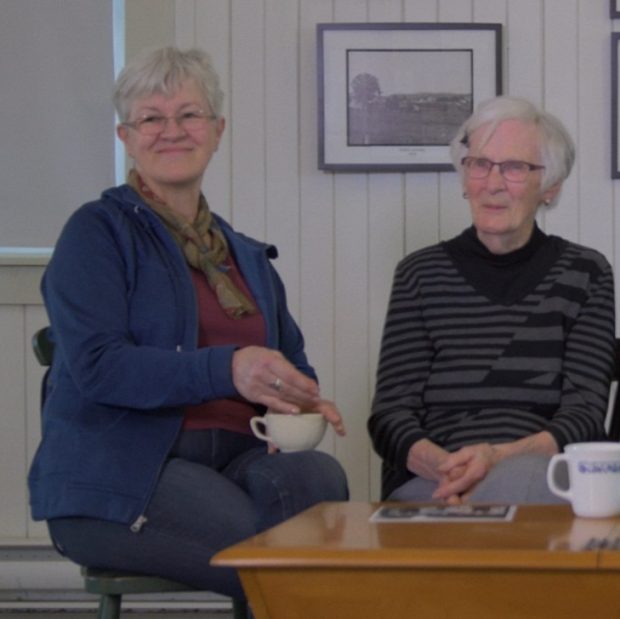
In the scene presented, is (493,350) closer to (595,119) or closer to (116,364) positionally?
(116,364)

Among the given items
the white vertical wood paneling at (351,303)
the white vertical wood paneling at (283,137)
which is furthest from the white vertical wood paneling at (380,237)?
the white vertical wood paneling at (283,137)

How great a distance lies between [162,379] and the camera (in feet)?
6.62

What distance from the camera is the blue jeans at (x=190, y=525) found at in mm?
1993

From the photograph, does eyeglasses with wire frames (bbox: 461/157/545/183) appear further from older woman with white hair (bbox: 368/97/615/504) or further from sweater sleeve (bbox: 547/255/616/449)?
sweater sleeve (bbox: 547/255/616/449)

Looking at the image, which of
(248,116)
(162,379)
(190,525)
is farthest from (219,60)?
(190,525)

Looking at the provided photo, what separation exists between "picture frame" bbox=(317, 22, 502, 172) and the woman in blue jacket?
0.83 m

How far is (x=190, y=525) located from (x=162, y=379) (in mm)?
228

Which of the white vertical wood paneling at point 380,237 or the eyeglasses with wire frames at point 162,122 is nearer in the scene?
the eyeglasses with wire frames at point 162,122

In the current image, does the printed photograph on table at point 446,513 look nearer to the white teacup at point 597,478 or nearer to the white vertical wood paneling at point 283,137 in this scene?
the white teacup at point 597,478

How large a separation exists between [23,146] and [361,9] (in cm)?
91

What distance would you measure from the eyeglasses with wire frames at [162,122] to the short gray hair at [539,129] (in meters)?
0.54

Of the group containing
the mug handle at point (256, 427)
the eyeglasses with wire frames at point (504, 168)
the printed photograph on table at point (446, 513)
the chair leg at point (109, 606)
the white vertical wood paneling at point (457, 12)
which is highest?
the white vertical wood paneling at point (457, 12)

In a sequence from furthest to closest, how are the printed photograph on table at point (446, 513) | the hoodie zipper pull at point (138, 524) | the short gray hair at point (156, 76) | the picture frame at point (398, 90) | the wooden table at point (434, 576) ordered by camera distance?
the picture frame at point (398, 90) → the short gray hair at point (156, 76) → the hoodie zipper pull at point (138, 524) → the printed photograph on table at point (446, 513) → the wooden table at point (434, 576)

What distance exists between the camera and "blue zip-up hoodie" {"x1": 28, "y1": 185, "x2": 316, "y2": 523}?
2.01 meters
